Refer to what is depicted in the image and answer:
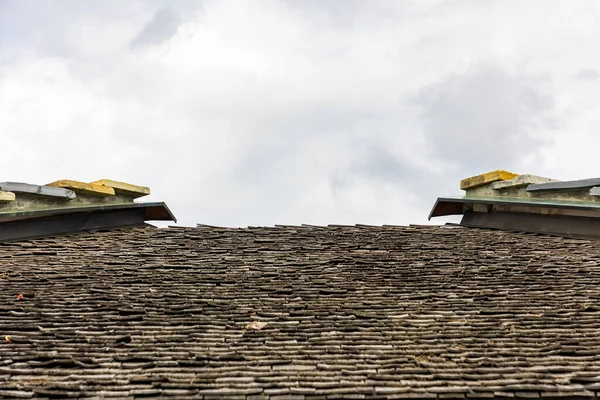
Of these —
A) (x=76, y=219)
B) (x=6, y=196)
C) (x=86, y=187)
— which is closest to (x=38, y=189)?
(x=6, y=196)

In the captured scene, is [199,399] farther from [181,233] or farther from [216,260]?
[181,233]

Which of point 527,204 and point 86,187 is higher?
point 86,187

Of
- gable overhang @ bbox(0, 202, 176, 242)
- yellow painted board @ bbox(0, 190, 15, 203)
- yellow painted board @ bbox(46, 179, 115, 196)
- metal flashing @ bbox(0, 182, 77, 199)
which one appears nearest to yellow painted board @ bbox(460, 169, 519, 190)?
gable overhang @ bbox(0, 202, 176, 242)

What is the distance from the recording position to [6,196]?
7.46 m

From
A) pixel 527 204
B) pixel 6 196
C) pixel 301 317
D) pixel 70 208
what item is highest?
pixel 527 204

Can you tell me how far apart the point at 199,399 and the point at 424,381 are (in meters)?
1.38

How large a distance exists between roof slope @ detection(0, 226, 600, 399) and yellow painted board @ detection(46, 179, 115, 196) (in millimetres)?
684

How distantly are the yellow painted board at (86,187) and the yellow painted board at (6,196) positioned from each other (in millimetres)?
814

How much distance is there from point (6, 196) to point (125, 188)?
5.84 ft

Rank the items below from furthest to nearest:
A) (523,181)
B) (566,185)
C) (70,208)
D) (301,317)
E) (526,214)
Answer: (526,214) < (523,181) < (70,208) < (566,185) < (301,317)

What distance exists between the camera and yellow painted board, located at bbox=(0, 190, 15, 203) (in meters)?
7.43

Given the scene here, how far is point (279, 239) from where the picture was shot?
8117 mm

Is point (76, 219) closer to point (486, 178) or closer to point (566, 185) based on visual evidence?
point (486, 178)

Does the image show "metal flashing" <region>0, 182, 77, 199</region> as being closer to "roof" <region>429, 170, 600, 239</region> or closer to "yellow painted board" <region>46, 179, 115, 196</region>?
"yellow painted board" <region>46, 179, 115, 196</region>
